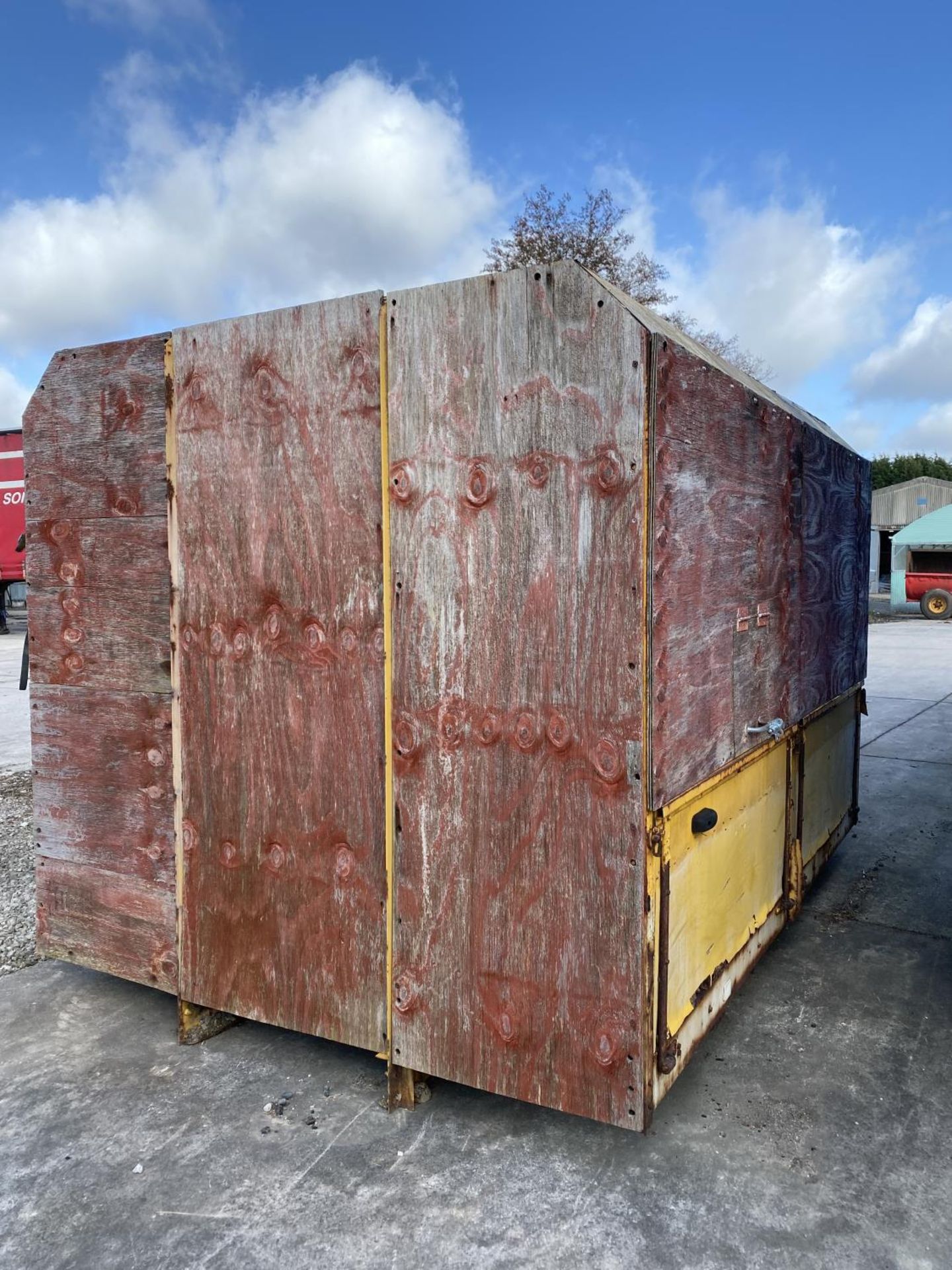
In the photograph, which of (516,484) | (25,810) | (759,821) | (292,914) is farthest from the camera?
(25,810)

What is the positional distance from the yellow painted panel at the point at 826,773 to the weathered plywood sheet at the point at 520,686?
191 centimetres

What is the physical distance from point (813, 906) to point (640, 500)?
290cm

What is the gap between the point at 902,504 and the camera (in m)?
39.3

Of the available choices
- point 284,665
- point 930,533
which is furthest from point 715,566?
point 930,533

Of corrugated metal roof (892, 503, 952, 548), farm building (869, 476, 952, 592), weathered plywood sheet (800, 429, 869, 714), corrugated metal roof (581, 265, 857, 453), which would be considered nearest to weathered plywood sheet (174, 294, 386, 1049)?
corrugated metal roof (581, 265, 857, 453)

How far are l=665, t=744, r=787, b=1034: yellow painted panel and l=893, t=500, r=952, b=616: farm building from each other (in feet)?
68.5

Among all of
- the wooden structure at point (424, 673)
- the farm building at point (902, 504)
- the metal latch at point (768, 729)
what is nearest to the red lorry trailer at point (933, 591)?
the farm building at point (902, 504)

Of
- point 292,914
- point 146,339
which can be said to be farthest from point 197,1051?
point 146,339

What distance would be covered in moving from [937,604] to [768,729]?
21.2m

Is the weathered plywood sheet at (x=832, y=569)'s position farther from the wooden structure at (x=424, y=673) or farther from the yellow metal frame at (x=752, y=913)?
the wooden structure at (x=424, y=673)

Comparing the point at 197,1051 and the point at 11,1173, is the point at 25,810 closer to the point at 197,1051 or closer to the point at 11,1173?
A: the point at 197,1051

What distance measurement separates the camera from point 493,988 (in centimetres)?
251

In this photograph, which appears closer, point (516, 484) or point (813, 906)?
point (516, 484)

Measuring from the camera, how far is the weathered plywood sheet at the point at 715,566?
2.32 meters
